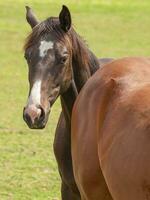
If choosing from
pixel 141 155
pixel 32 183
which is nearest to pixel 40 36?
pixel 141 155

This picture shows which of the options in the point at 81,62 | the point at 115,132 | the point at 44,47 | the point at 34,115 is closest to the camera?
the point at 115,132

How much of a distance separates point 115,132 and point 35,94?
106 cm

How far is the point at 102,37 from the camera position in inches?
726

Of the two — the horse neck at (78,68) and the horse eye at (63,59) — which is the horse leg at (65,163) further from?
the horse eye at (63,59)

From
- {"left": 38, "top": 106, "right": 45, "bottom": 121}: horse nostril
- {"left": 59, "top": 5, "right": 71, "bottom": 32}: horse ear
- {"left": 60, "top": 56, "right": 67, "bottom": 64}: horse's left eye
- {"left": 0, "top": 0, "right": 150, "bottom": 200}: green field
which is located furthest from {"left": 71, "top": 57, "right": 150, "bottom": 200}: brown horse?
{"left": 0, "top": 0, "right": 150, "bottom": 200}: green field

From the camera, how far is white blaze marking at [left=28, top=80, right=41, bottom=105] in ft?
13.5

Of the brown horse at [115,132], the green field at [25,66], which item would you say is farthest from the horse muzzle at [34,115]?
Answer: the green field at [25,66]

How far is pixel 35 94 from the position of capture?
→ 414cm

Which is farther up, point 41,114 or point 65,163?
point 41,114

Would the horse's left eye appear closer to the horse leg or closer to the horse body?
the horse body

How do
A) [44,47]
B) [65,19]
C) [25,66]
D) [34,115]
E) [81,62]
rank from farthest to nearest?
[25,66], [81,62], [65,19], [44,47], [34,115]

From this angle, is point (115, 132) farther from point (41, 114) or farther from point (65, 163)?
point (65, 163)

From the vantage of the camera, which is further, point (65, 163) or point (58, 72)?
point (65, 163)

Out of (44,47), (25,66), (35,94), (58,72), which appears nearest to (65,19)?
(44,47)
